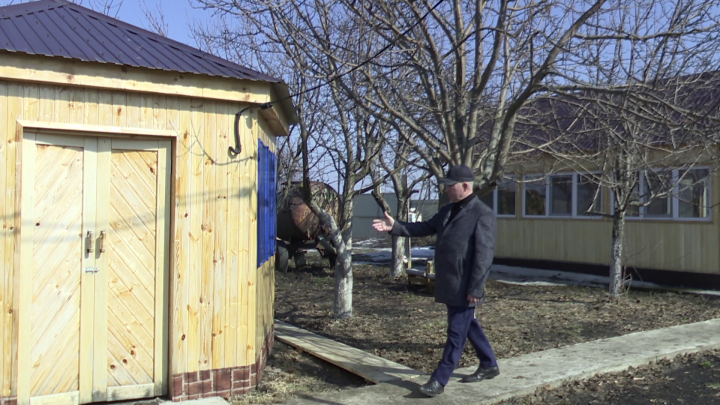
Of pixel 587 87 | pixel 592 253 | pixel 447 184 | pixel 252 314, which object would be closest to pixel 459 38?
pixel 587 87

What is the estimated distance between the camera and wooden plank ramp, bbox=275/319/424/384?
20.0 ft

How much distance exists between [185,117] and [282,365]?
290 centimetres

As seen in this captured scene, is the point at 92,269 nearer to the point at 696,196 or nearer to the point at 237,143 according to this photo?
the point at 237,143

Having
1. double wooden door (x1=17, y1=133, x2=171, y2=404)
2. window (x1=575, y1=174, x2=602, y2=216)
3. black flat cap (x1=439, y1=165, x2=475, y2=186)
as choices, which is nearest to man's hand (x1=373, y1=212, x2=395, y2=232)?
black flat cap (x1=439, y1=165, x2=475, y2=186)

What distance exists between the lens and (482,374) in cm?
570

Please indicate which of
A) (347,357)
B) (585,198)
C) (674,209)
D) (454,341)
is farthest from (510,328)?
(585,198)

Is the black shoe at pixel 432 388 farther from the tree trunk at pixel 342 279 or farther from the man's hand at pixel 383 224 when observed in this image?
the tree trunk at pixel 342 279

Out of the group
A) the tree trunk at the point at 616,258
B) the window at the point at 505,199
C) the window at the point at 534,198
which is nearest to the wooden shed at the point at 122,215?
the tree trunk at the point at 616,258

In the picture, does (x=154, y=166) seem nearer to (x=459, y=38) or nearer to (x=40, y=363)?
Answer: (x=40, y=363)

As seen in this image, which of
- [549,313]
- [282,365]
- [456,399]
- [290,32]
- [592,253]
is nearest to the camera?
[456,399]

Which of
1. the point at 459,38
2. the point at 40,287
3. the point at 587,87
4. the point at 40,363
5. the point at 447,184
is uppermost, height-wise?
the point at 459,38

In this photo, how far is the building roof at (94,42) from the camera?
4.86m

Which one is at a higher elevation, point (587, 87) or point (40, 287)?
point (587, 87)

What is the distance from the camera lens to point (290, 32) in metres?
7.89
